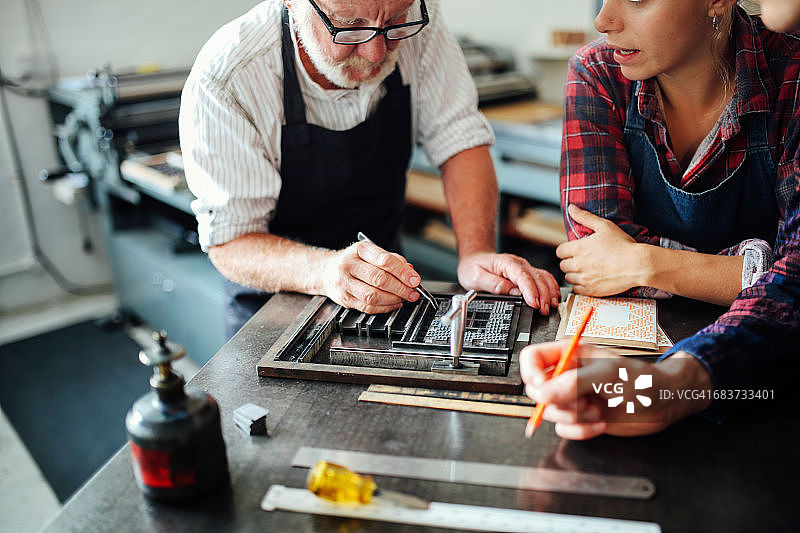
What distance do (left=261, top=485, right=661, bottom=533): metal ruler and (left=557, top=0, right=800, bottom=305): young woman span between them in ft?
2.19

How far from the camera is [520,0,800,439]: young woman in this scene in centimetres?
100

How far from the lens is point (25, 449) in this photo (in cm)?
270

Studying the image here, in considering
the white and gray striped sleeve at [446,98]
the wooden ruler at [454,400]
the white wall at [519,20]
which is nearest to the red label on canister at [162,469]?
the wooden ruler at [454,400]

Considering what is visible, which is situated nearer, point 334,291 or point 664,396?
point 664,396

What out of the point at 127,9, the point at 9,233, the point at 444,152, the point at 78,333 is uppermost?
the point at 127,9

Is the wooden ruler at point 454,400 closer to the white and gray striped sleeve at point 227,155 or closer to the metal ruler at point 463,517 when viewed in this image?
the metal ruler at point 463,517

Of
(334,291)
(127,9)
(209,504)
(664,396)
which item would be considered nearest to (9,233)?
(127,9)

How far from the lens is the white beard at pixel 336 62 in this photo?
158cm

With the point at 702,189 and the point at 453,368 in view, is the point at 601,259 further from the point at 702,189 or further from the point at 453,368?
the point at 453,368

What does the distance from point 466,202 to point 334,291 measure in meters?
0.65

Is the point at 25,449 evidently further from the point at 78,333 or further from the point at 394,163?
the point at 394,163

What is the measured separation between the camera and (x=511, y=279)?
1503 millimetres

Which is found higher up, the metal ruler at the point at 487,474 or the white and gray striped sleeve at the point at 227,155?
the white and gray striped sleeve at the point at 227,155

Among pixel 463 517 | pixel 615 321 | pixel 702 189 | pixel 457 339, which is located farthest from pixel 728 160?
pixel 463 517
